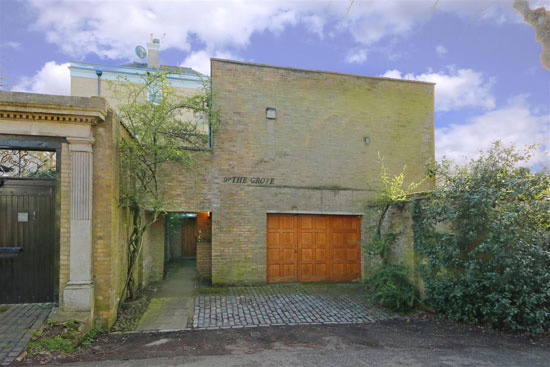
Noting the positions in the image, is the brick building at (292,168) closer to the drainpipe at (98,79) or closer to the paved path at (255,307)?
the paved path at (255,307)

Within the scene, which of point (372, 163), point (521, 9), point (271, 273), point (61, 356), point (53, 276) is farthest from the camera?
point (372, 163)

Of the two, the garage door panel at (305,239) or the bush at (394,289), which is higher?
the garage door panel at (305,239)

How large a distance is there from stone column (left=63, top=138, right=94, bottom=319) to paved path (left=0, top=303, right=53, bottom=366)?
745 mm

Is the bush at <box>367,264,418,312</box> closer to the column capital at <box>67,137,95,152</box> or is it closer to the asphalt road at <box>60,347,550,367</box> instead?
the asphalt road at <box>60,347,550,367</box>

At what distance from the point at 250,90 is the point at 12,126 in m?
5.46

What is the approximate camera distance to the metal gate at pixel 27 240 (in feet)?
18.3

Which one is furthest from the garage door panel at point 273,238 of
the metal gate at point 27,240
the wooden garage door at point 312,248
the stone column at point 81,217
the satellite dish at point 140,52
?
the satellite dish at point 140,52

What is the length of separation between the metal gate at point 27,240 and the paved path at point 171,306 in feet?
5.81

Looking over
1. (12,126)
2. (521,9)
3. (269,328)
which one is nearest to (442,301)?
(269,328)

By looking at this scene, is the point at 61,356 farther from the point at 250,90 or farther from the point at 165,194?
the point at 250,90

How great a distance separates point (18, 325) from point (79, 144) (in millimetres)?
3004

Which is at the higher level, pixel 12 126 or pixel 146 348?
pixel 12 126

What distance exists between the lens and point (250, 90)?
28.8 feet

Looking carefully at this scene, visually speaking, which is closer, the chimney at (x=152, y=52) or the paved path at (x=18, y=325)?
the paved path at (x=18, y=325)
